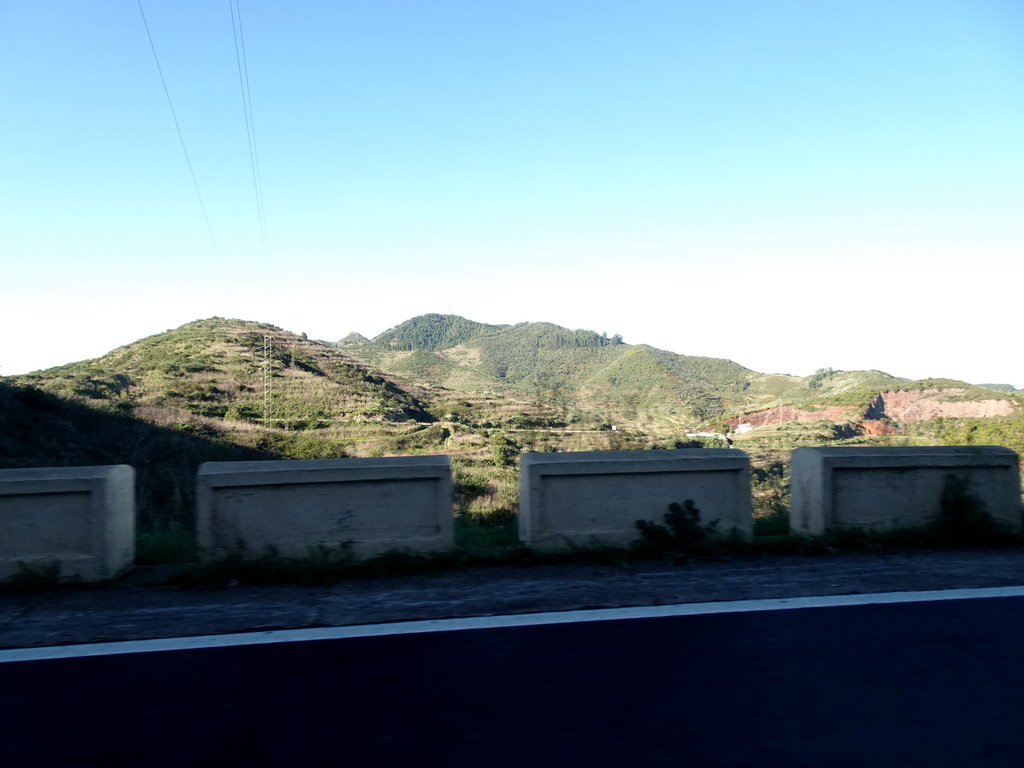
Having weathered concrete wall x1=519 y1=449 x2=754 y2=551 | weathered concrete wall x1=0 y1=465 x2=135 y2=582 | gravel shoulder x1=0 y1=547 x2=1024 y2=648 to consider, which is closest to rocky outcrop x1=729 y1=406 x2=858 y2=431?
weathered concrete wall x1=519 y1=449 x2=754 y2=551

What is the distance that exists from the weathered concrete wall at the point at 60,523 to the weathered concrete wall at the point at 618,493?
331 cm

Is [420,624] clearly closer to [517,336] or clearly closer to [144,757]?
[144,757]

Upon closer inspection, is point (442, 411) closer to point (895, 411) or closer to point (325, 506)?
point (895, 411)

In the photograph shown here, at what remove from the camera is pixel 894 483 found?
714 cm

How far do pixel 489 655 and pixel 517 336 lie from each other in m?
67.4

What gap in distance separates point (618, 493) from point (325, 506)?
2454 millimetres

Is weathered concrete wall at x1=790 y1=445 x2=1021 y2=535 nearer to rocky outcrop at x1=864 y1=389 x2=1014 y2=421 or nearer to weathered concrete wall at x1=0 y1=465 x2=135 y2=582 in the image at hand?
weathered concrete wall at x1=0 y1=465 x2=135 y2=582

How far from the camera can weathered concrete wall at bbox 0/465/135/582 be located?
5910mm

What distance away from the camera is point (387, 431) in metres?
35.5

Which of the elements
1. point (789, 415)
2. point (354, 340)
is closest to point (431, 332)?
point (354, 340)

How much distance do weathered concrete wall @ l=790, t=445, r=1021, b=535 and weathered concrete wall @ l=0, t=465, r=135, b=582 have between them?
5.96 m

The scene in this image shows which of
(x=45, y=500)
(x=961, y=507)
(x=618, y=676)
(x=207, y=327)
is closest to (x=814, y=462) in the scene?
(x=961, y=507)

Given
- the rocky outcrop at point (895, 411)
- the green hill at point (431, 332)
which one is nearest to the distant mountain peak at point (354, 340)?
the green hill at point (431, 332)

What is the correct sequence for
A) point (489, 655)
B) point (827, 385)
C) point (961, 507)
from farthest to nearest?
1. point (827, 385)
2. point (961, 507)
3. point (489, 655)
